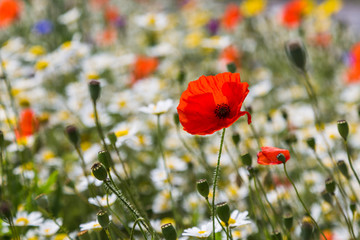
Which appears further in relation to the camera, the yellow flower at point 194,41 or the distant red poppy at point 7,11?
the yellow flower at point 194,41

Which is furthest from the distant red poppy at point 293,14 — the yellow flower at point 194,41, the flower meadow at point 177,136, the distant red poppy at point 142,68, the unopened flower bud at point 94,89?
the unopened flower bud at point 94,89

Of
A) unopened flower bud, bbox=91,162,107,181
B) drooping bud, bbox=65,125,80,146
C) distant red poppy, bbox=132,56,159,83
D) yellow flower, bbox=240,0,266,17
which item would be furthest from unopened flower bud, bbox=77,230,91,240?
yellow flower, bbox=240,0,266,17

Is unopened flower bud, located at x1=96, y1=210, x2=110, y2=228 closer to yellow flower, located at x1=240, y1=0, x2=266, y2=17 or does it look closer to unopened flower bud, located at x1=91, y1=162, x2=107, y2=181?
unopened flower bud, located at x1=91, y1=162, x2=107, y2=181

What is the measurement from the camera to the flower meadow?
89 cm

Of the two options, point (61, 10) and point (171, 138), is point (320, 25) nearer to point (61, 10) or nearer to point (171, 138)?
point (171, 138)

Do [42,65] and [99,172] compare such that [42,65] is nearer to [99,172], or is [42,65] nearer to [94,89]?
[94,89]

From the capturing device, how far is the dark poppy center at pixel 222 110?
85cm

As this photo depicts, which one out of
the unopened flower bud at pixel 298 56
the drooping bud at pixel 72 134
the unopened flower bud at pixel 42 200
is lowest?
the unopened flower bud at pixel 42 200

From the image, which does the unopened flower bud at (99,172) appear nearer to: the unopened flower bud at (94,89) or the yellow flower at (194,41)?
the unopened flower bud at (94,89)

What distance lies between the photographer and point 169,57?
301 cm

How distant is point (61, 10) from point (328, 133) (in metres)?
2.22

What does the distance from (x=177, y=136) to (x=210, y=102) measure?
3.74 feet

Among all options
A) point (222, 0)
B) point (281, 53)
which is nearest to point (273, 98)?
point (281, 53)

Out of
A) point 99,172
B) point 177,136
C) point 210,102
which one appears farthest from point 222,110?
point 177,136
